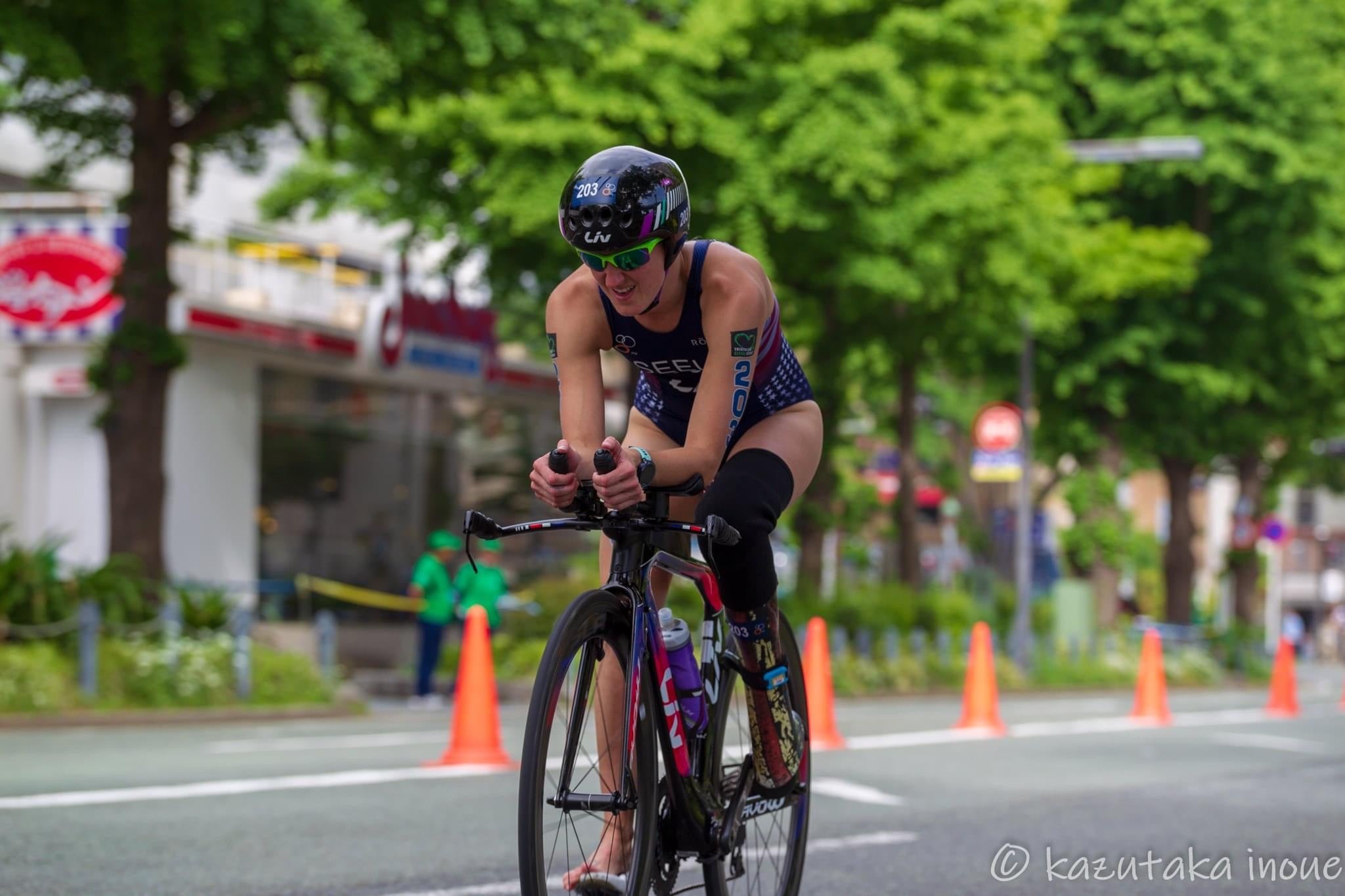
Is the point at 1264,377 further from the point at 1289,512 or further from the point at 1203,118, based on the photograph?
the point at 1289,512

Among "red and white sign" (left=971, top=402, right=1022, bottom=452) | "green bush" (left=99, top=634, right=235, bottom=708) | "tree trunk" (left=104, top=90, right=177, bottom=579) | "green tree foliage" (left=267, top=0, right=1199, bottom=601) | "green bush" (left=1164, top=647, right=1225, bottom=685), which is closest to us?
"green bush" (left=99, top=634, right=235, bottom=708)

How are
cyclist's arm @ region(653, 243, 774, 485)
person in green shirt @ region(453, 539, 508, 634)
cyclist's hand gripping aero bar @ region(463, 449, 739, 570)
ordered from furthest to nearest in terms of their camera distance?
person in green shirt @ region(453, 539, 508, 634), cyclist's arm @ region(653, 243, 774, 485), cyclist's hand gripping aero bar @ region(463, 449, 739, 570)

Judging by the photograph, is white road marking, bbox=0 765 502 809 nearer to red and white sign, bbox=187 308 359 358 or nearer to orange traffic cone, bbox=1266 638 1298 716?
orange traffic cone, bbox=1266 638 1298 716

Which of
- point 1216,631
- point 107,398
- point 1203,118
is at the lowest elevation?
point 1216,631

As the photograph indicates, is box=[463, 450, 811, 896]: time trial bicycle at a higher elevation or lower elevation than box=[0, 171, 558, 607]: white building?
lower

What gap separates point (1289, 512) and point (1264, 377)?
58006 mm

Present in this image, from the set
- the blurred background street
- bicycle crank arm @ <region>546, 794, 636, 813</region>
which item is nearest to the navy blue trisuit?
bicycle crank arm @ <region>546, 794, 636, 813</region>

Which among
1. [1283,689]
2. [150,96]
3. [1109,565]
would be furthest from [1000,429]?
[150,96]

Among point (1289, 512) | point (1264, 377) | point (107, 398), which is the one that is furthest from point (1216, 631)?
point (1289, 512)

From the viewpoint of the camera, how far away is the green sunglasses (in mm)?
4383

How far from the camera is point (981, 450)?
1282 inches

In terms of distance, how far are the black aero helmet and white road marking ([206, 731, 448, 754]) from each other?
8.12m

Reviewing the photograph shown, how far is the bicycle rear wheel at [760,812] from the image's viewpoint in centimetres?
500

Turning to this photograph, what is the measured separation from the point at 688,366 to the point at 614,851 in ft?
3.86
